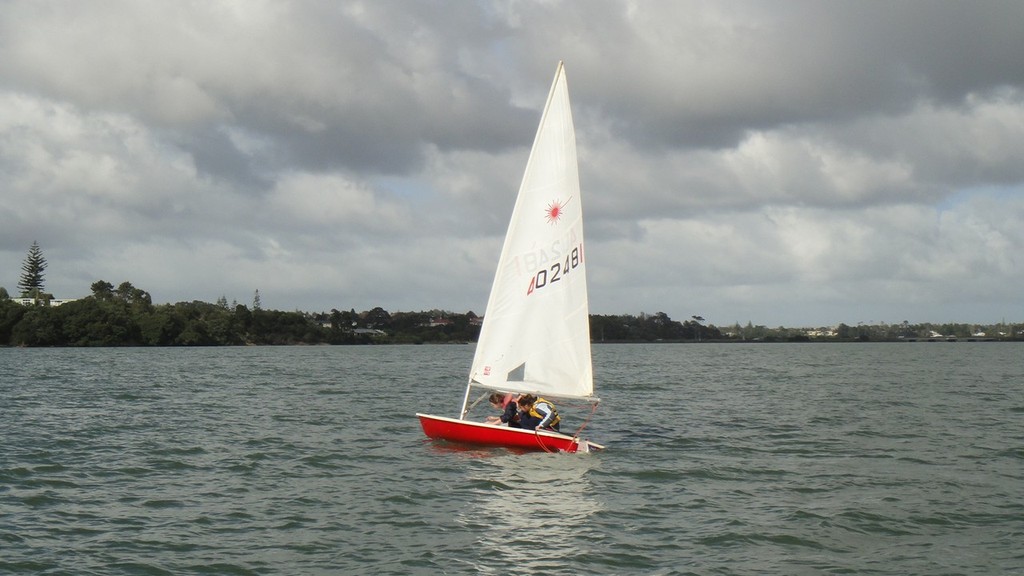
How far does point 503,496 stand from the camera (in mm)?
17156

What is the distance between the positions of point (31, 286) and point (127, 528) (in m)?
196

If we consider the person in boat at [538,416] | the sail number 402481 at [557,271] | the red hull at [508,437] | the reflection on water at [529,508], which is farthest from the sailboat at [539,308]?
the reflection on water at [529,508]

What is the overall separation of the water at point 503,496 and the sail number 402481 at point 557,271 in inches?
164

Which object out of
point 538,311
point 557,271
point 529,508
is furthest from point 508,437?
point 529,508

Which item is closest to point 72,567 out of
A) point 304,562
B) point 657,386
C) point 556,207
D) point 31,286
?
point 304,562

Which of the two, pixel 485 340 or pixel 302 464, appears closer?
pixel 302 464

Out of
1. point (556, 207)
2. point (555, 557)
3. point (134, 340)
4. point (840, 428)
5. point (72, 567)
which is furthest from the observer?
point (134, 340)

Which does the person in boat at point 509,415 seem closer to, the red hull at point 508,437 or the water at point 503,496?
the red hull at point 508,437

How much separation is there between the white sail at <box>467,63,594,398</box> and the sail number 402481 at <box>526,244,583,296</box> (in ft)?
0.08

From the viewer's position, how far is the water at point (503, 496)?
1311 centimetres

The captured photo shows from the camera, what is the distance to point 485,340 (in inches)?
901

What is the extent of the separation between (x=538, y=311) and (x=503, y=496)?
662cm

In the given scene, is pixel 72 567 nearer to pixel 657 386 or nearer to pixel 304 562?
pixel 304 562

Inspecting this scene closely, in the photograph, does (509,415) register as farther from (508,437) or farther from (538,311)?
(538,311)
